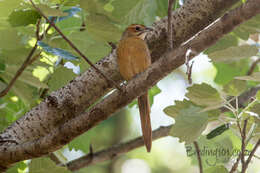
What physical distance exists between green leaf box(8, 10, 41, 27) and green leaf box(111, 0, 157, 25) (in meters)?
0.81

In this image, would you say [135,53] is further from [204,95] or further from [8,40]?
[204,95]

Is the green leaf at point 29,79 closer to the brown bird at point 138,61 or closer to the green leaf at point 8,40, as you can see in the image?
the green leaf at point 8,40

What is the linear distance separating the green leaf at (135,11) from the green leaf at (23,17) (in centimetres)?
81

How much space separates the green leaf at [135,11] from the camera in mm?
3348

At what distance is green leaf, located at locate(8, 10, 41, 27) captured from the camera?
9.61 feet

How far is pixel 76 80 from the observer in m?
3.30

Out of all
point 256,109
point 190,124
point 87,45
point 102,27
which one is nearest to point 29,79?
point 102,27

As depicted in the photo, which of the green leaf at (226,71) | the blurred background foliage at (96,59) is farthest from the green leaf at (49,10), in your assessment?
the green leaf at (226,71)

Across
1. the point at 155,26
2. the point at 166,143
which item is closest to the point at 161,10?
the point at 155,26

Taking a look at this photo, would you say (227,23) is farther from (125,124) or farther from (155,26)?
(125,124)

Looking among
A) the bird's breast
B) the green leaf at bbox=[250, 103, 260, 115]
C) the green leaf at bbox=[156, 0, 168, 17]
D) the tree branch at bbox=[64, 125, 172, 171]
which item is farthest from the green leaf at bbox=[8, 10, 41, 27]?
the tree branch at bbox=[64, 125, 172, 171]

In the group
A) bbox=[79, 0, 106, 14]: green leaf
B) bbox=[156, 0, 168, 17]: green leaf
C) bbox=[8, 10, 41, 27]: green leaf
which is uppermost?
bbox=[8, 10, 41, 27]: green leaf

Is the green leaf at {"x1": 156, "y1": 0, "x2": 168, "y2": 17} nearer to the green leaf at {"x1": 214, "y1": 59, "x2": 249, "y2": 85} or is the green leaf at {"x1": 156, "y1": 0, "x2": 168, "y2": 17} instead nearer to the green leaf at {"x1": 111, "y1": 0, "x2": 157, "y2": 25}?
the green leaf at {"x1": 111, "y1": 0, "x2": 157, "y2": 25}

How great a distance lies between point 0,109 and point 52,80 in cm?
54
